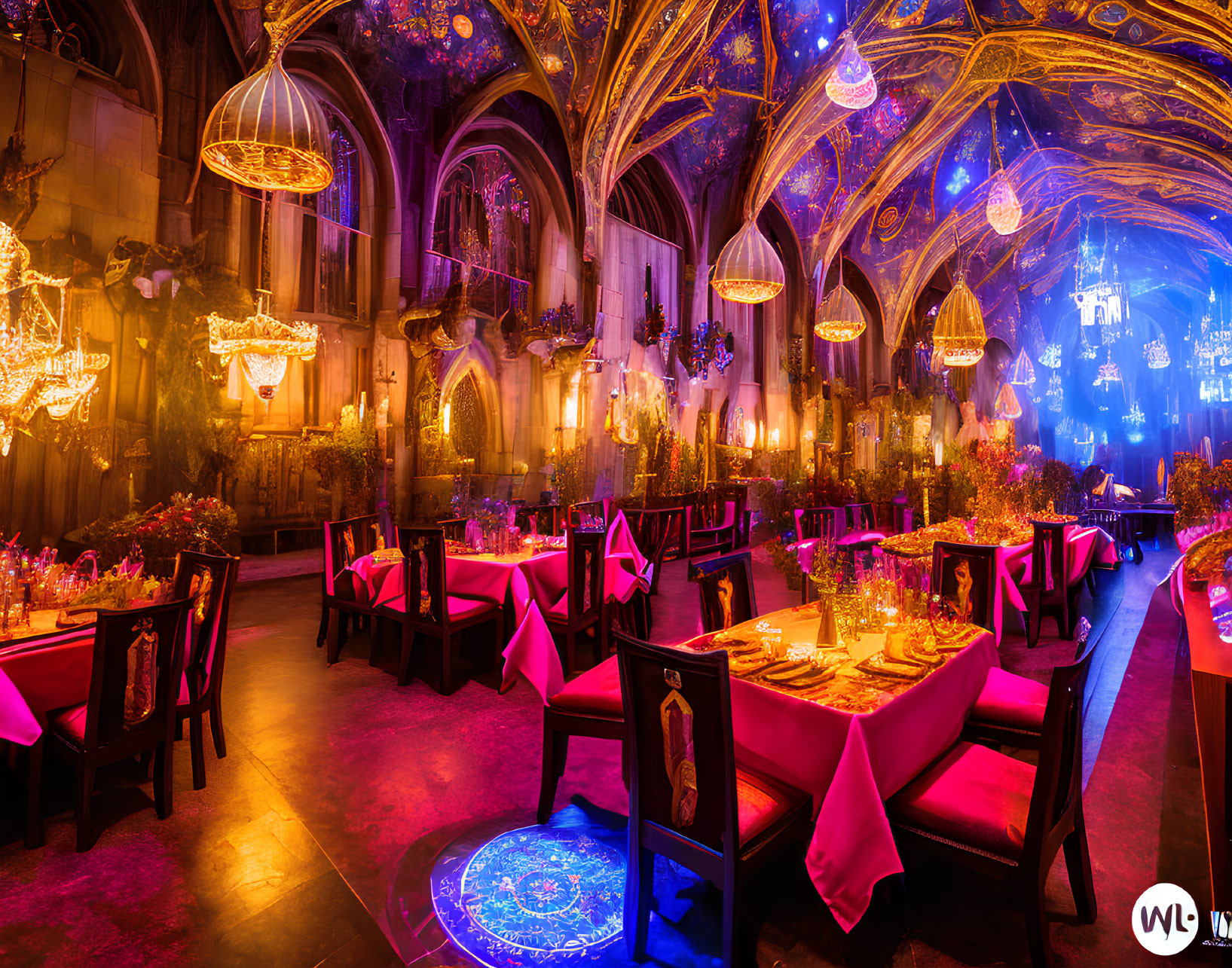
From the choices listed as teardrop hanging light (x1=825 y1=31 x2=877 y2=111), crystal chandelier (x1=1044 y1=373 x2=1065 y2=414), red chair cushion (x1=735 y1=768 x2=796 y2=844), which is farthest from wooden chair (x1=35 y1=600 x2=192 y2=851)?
crystal chandelier (x1=1044 y1=373 x2=1065 y2=414)

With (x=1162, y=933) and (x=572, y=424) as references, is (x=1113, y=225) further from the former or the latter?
(x=1162, y=933)

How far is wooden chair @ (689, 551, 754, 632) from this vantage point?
2.87m

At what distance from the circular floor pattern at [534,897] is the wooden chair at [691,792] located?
22 centimetres

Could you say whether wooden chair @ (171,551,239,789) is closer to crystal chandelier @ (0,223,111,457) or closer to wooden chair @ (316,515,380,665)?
wooden chair @ (316,515,380,665)

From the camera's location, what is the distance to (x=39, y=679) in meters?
2.47

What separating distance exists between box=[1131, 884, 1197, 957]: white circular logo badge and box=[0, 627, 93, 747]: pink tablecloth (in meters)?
3.68

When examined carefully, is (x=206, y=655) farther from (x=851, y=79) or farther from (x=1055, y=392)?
(x=1055, y=392)

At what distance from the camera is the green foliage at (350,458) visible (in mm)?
8508

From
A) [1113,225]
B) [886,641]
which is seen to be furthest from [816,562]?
[1113,225]

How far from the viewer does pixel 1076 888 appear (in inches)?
78.7

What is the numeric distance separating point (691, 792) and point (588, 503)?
576 centimetres

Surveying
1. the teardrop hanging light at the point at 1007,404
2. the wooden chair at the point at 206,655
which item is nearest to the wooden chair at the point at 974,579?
the wooden chair at the point at 206,655

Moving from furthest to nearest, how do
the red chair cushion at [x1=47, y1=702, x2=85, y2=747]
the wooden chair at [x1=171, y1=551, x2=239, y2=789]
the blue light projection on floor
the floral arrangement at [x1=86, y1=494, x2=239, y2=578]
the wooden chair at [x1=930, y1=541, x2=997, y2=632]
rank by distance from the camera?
the floral arrangement at [x1=86, y1=494, x2=239, y2=578]
the wooden chair at [x1=930, y1=541, x2=997, y2=632]
the wooden chair at [x1=171, y1=551, x2=239, y2=789]
the red chair cushion at [x1=47, y1=702, x2=85, y2=747]
the blue light projection on floor

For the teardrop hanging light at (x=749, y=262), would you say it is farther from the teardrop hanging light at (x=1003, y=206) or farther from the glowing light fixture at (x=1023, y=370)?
the glowing light fixture at (x=1023, y=370)
